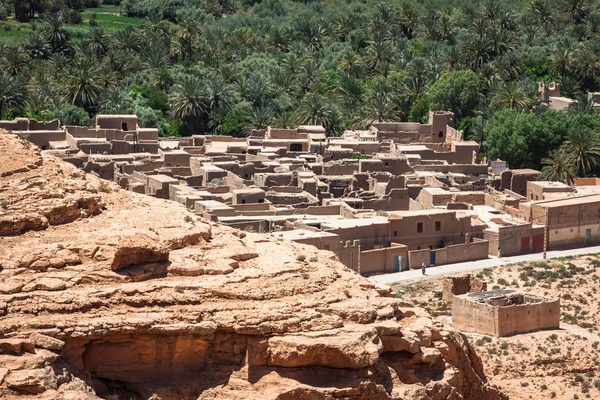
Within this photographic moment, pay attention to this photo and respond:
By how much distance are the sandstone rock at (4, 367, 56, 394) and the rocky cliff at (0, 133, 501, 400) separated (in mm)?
18

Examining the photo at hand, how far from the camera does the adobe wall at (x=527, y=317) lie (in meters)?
38.6

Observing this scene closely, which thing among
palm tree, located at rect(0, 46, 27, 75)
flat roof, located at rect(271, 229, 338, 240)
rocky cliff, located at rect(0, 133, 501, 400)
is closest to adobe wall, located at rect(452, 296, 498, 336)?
flat roof, located at rect(271, 229, 338, 240)

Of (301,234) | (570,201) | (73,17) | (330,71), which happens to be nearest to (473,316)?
(301,234)

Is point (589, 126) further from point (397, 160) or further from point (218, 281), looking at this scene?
point (218, 281)

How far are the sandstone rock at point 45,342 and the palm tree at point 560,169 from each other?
4627 cm

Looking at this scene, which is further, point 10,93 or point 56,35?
point 56,35

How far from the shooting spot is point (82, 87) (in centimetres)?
7806

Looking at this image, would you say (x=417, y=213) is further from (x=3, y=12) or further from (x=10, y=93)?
(x=3, y=12)

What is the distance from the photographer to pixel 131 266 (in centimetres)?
1925

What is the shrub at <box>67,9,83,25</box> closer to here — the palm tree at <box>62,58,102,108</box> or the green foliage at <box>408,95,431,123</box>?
the palm tree at <box>62,58,102,108</box>

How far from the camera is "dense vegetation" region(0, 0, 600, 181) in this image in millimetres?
72875

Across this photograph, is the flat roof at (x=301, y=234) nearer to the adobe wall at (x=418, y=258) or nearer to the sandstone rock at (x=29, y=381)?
the adobe wall at (x=418, y=258)

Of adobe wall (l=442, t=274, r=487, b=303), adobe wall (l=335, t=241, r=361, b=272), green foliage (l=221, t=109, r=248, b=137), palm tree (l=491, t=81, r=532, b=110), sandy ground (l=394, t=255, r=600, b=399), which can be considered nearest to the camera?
sandy ground (l=394, t=255, r=600, b=399)

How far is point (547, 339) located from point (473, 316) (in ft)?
6.78
